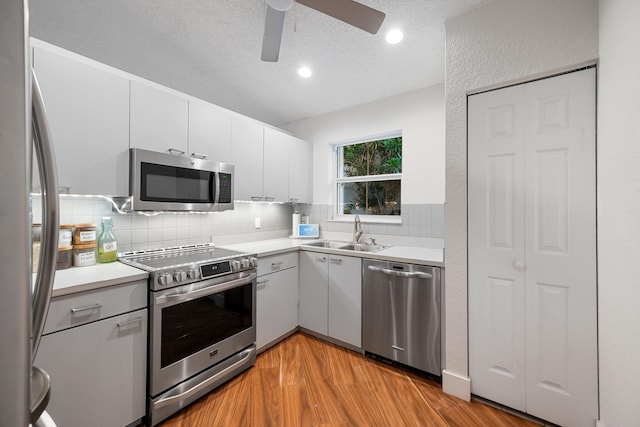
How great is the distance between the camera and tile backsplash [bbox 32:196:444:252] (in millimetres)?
1868

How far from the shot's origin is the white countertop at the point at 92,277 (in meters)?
1.29

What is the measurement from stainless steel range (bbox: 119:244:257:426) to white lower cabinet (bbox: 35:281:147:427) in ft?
0.23

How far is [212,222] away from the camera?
263cm

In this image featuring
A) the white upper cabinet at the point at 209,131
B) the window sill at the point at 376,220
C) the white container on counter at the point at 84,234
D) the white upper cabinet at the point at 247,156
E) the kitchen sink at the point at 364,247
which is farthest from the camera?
the window sill at the point at 376,220

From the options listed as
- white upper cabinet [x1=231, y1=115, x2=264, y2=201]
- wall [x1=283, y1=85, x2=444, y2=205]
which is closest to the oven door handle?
white upper cabinet [x1=231, y1=115, x2=264, y2=201]

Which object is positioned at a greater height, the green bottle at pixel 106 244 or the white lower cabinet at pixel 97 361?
the green bottle at pixel 106 244

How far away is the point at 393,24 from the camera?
1782 millimetres

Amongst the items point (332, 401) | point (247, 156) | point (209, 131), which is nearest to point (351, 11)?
point (209, 131)

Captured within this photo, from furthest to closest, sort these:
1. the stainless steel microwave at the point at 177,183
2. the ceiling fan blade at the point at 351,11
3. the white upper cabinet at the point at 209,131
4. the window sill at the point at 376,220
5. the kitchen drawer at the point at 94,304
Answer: the window sill at the point at 376,220
the white upper cabinet at the point at 209,131
the stainless steel microwave at the point at 177,183
the ceiling fan blade at the point at 351,11
the kitchen drawer at the point at 94,304

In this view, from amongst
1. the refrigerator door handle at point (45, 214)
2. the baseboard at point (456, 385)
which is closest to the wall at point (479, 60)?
the baseboard at point (456, 385)

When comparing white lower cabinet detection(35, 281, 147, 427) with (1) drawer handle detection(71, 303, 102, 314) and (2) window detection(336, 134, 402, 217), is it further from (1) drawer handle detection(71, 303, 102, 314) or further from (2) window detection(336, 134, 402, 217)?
(2) window detection(336, 134, 402, 217)

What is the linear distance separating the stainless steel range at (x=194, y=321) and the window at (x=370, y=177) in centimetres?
155

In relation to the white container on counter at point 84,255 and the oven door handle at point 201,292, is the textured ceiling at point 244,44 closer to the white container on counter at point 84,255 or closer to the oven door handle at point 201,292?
the white container on counter at point 84,255

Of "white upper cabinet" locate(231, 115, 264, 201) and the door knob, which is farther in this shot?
"white upper cabinet" locate(231, 115, 264, 201)
